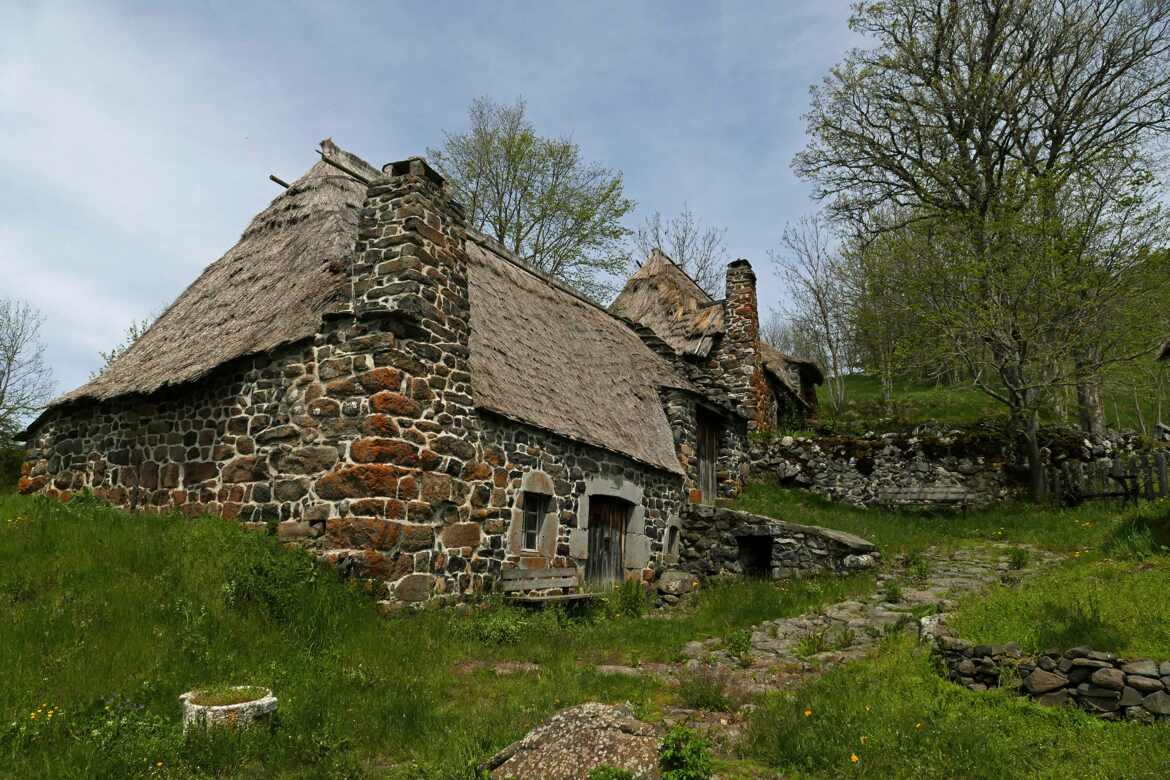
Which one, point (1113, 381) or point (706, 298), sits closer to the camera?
point (1113, 381)

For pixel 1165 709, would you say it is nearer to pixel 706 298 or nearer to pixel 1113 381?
pixel 1113 381

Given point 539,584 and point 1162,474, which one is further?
point 1162,474

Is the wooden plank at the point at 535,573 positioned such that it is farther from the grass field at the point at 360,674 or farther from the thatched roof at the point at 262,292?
the thatched roof at the point at 262,292

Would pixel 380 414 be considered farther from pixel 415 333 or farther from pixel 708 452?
pixel 708 452

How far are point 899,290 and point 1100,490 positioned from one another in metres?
7.05

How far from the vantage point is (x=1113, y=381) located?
17.4 meters

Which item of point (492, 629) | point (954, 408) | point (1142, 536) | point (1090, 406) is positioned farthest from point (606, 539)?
point (954, 408)

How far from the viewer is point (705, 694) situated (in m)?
6.19

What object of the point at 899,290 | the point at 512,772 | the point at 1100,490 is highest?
the point at 899,290

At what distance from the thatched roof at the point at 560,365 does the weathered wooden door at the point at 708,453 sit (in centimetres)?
131

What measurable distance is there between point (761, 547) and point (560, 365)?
5.50 metres

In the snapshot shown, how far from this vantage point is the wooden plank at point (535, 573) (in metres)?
9.89

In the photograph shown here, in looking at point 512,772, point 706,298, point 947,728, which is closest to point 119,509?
point 512,772

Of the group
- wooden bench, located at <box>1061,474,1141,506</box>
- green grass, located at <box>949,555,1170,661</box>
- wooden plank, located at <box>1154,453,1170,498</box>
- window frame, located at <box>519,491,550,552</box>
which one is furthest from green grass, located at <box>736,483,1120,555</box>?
window frame, located at <box>519,491,550,552</box>
